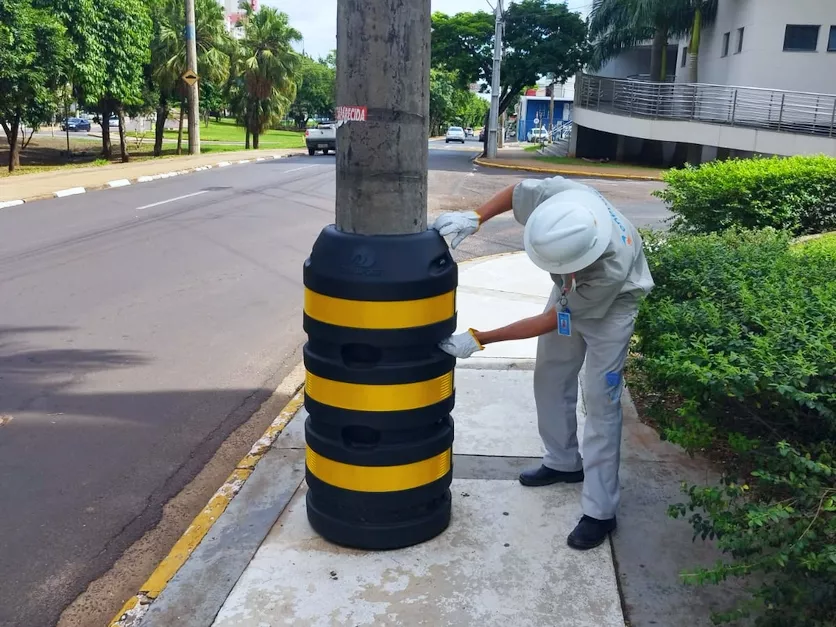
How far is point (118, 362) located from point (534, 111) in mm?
90892

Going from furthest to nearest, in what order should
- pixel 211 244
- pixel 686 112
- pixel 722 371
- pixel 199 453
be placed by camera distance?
pixel 686 112 → pixel 211 244 → pixel 199 453 → pixel 722 371

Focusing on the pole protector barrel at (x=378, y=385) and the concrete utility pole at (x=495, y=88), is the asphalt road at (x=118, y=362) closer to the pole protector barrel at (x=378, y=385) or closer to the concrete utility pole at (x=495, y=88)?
the pole protector barrel at (x=378, y=385)

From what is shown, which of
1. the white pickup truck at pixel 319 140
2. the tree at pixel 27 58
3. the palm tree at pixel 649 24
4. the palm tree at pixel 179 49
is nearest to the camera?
the tree at pixel 27 58

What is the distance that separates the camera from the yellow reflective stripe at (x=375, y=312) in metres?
3.04

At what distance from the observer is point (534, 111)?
303 ft

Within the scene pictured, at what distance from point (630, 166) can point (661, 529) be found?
2727 cm

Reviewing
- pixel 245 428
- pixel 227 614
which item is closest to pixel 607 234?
pixel 227 614

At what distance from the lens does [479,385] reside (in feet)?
17.6

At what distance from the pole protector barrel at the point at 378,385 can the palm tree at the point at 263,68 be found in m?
40.3

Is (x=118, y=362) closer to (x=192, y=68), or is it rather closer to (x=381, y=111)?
(x=381, y=111)

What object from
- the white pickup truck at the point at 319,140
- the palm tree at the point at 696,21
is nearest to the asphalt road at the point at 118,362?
the palm tree at the point at 696,21

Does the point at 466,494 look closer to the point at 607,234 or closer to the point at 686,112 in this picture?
the point at 607,234

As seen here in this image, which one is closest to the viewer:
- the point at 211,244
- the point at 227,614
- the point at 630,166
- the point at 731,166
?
the point at 227,614

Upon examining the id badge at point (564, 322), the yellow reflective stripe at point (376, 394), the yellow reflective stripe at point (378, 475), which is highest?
the id badge at point (564, 322)
